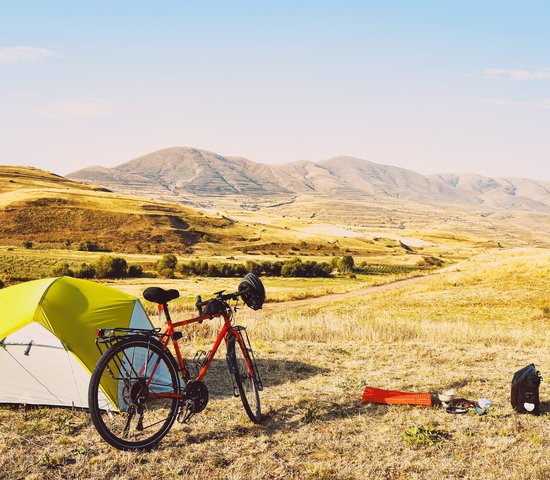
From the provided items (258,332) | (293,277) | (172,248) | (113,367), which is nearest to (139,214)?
(172,248)

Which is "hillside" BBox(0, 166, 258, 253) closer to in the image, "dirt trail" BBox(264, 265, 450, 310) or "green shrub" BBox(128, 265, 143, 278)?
"green shrub" BBox(128, 265, 143, 278)

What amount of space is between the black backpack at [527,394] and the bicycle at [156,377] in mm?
4734

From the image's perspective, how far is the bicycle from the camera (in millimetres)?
6852

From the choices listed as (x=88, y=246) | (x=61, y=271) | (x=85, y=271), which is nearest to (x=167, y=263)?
(x=85, y=271)

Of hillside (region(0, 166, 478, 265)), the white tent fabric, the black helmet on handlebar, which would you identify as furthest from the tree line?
the black helmet on handlebar

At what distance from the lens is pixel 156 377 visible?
8266 millimetres

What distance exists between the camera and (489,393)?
1000 centimetres

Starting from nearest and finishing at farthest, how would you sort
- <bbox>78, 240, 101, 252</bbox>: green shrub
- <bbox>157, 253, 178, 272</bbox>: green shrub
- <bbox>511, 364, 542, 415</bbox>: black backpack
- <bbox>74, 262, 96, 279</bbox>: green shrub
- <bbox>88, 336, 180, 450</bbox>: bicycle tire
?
<bbox>88, 336, 180, 450</bbox>: bicycle tire
<bbox>511, 364, 542, 415</bbox>: black backpack
<bbox>74, 262, 96, 279</bbox>: green shrub
<bbox>157, 253, 178, 272</bbox>: green shrub
<bbox>78, 240, 101, 252</bbox>: green shrub

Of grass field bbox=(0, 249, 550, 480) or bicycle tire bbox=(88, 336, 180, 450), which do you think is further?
bicycle tire bbox=(88, 336, 180, 450)

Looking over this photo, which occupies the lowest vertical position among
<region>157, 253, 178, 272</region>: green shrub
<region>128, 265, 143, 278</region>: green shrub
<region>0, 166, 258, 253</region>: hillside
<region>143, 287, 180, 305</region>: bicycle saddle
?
<region>128, 265, 143, 278</region>: green shrub

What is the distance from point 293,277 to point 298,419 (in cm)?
7793

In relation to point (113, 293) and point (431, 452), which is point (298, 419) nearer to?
point (431, 452)

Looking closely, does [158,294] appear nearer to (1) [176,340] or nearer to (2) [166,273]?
(1) [176,340]

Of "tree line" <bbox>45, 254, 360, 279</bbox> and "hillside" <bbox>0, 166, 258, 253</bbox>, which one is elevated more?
"hillside" <bbox>0, 166, 258, 253</bbox>
